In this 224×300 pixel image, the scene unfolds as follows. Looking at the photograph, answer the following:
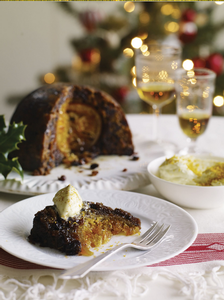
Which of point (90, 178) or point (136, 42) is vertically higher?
point (136, 42)

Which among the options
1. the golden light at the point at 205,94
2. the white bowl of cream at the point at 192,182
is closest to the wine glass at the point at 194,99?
the golden light at the point at 205,94

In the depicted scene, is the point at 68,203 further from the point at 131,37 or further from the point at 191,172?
the point at 131,37

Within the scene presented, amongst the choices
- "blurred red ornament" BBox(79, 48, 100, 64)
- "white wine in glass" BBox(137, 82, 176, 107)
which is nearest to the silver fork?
"white wine in glass" BBox(137, 82, 176, 107)

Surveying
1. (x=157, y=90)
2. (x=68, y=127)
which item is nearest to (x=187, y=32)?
(x=157, y=90)

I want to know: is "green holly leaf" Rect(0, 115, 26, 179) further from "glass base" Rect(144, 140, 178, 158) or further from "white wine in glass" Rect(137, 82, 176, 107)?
"white wine in glass" Rect(137, 82, 176, 107)

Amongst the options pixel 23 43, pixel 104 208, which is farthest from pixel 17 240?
pixel 23 43

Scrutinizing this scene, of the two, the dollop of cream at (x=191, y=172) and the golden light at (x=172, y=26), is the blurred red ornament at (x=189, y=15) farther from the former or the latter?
the dollop of cream at (x=191, y=172)
